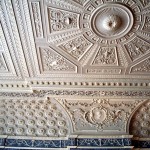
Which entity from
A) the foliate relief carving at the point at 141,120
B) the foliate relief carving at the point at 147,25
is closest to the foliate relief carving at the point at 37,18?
the foliate relief carving at the point at 147,25

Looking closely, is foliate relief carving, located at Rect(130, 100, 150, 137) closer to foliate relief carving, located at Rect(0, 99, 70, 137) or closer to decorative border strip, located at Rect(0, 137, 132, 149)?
decorative border strip, located at Rect(0, 137, 132, 149)

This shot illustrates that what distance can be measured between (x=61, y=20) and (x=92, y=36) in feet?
2.43

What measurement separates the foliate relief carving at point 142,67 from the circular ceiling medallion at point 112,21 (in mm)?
993

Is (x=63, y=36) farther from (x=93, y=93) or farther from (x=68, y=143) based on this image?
(x=68, y=143)

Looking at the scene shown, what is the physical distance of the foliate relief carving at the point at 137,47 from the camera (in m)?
4.72

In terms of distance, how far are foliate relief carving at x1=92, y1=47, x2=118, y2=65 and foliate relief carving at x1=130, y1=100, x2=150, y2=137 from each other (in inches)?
60.9

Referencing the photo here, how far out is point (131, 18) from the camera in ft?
13.9

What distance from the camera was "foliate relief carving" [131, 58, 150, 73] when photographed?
5160 mm

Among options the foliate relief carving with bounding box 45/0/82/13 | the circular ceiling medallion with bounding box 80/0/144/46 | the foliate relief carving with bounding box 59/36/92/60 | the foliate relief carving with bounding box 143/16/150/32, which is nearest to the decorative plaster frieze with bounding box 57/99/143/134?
the foliate relief carving with bounding box 59/36/92/60

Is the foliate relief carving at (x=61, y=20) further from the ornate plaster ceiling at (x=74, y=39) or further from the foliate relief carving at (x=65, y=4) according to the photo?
the foliate relief carving at (x=65, y=4)

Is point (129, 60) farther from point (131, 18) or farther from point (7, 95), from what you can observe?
point (7, 95)

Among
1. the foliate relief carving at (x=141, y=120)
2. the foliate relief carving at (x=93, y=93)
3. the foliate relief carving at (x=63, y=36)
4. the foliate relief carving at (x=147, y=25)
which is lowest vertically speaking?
the foliate relief carving at (x=141, y=120)

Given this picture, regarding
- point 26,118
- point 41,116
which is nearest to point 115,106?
point 41,116

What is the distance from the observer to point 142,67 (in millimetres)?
5270
